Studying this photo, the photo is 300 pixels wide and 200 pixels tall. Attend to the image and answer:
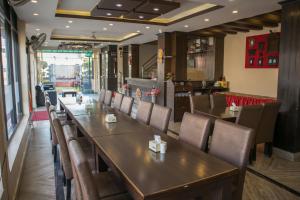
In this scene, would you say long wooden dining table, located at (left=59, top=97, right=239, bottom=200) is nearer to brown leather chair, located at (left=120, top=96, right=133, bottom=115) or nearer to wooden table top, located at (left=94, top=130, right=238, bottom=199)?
wooden table top, located at (left=94, top=130, right=238, bottom=199)

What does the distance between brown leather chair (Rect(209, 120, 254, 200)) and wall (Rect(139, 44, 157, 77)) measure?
9.48 meters

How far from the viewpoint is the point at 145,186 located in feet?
4.66

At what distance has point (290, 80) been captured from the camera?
13.0 ft

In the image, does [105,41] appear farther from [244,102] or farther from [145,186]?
[145,186]

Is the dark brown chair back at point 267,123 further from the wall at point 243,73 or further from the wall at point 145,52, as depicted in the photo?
the wall at point 145,52

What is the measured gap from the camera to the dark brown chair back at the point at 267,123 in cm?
373

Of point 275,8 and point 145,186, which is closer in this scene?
point 145,186

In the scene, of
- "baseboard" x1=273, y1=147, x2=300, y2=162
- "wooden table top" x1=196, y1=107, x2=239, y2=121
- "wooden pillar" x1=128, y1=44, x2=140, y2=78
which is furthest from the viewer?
"wooden pillar" x1=128, y1=44, x2=140, y2=78

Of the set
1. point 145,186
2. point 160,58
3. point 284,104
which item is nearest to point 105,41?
point 160,58

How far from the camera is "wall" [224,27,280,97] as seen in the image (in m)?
6.35

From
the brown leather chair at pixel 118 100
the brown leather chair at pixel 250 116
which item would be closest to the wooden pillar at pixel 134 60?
the brown leather chair at pixel 118 100

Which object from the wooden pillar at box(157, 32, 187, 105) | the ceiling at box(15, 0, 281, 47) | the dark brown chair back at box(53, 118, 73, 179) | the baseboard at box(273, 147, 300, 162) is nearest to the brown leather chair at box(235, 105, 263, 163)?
the baseboard at box(273, 147, 300, 162)

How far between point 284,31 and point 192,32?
3799mm

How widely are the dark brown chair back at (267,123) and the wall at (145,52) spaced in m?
8.14
